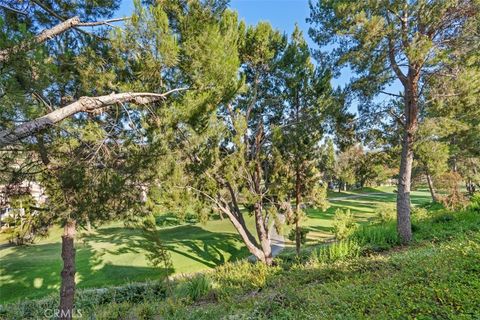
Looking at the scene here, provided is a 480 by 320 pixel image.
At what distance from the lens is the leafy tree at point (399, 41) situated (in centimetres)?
576

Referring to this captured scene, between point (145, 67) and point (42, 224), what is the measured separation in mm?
2499

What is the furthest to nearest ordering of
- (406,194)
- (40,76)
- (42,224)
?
(406,194), (42,224), (40,76)

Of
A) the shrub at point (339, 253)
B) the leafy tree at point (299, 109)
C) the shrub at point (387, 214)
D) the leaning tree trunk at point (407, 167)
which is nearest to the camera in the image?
the shrub at point (339, 253)

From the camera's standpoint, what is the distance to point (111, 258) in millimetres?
10773

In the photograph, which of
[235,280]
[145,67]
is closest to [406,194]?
[235,280]

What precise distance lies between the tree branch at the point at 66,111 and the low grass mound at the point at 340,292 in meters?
2.96

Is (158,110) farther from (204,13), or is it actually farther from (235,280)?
(235,280)

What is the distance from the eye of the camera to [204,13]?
174 inches

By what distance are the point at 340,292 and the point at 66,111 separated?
3.85 m

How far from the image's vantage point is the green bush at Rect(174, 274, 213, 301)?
5.45 m

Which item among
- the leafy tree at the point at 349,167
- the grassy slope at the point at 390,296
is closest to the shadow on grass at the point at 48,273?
the grassy slope at the point at 390,296

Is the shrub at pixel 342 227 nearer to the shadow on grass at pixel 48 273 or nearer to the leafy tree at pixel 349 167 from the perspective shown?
the leafy tree at pixel 349 167

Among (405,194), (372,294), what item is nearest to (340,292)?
(372,294)

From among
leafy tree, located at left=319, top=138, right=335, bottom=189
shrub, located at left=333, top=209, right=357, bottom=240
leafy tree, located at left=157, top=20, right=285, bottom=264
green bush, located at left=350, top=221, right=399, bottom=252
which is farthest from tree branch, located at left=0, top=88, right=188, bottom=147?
shrub, located at left=333, top=209, right=357, bottom=240
